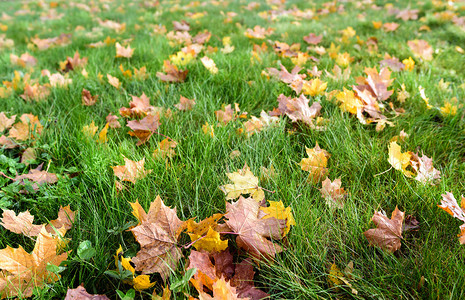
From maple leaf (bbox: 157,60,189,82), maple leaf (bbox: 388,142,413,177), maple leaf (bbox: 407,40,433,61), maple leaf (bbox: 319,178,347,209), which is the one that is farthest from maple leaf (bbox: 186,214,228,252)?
maple leaf (bbox: 407,40,433,61)

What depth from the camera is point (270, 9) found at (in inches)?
207

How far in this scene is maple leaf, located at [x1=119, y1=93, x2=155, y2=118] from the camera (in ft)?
5.74

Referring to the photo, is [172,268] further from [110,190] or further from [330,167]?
[330,167]

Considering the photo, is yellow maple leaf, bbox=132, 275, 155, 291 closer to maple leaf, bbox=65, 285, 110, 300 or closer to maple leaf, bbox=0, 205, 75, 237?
maple leaf, bbox=65, 285, 110, 300

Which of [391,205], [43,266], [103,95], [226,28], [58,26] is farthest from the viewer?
[58,26]

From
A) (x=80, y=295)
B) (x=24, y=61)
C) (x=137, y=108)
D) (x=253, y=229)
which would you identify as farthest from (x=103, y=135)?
(x=24, y=61)

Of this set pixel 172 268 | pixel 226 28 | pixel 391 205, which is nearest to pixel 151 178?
pixel 172 268

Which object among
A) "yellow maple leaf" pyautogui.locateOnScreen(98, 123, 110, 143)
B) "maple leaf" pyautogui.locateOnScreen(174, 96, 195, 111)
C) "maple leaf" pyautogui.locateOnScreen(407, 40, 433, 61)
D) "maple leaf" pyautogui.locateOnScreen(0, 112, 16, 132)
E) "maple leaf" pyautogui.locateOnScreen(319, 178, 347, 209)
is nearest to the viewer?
"maple leaf" pyautogui.locateOnScreen(319, 178, 347, 209)

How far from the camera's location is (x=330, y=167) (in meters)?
1.31

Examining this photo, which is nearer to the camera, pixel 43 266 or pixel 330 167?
pixel 43 266

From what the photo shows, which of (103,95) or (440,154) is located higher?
(103,95)

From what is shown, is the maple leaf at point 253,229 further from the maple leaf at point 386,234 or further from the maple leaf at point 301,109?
the maple leaf at point 301,109

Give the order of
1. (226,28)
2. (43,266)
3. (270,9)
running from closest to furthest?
1. (43,266)
2. (226,28)
3. (270,9)

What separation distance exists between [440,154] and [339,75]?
90 centimetres
